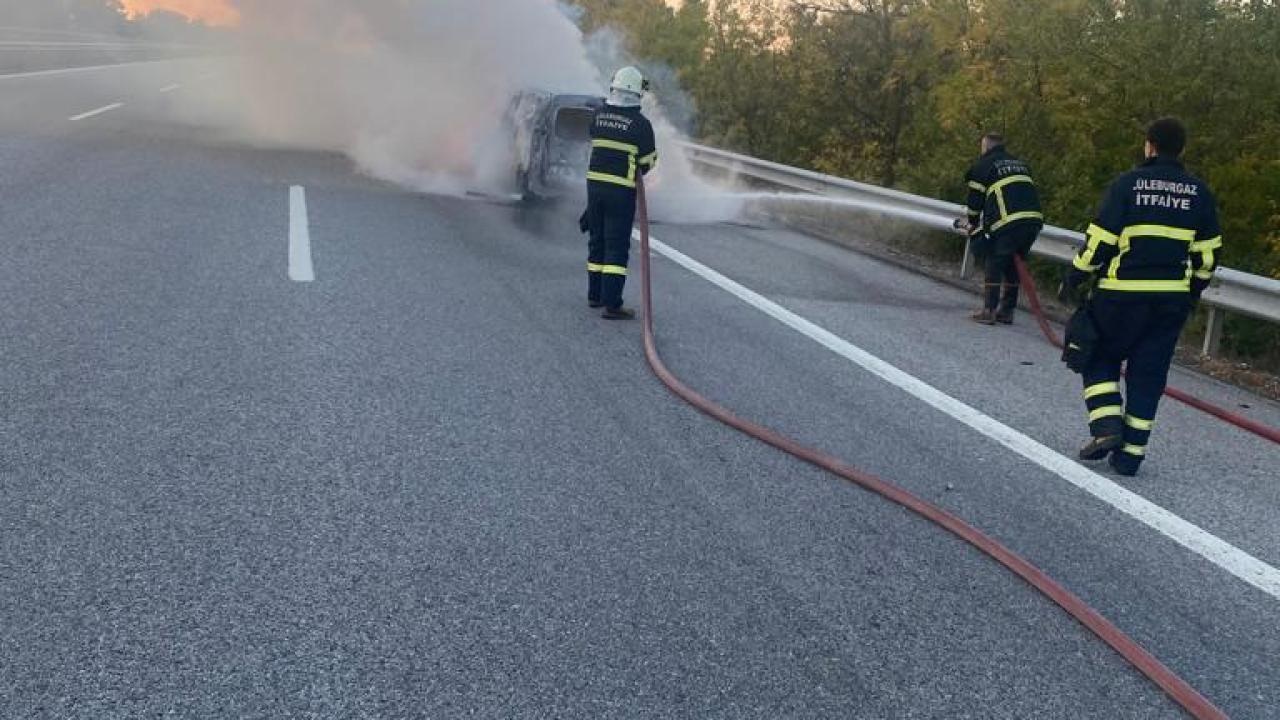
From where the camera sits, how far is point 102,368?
5465mm

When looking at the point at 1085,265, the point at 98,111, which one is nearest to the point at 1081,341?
the point at 1085,265

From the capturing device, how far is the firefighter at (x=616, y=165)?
7.90 m

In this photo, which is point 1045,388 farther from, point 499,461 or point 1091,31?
point 1091,31

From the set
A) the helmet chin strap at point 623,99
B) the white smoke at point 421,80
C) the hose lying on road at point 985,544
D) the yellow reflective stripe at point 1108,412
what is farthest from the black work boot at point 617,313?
the white smoke at point 421,80

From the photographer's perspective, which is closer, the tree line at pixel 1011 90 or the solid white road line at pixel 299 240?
the solid white road line at pixel 299 240

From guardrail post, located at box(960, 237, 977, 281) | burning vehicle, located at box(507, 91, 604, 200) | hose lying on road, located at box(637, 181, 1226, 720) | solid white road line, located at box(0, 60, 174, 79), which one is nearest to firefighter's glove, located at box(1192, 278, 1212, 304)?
hose lying on road, located at box(637, 181, 1226, 720)

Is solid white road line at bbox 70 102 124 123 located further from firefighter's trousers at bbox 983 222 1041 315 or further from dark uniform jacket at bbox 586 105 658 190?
firefighter's trousers at bbox 983 222 1041 315

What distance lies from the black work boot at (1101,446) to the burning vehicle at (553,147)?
8089 millimetres

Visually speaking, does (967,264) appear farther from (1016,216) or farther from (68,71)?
(68,71)

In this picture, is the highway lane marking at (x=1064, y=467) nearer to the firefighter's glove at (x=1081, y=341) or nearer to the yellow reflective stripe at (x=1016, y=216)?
the firefighter's glove at (x=1081, y=341)

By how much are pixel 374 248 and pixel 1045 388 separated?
560cm

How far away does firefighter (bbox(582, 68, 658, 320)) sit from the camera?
7902 millimetres

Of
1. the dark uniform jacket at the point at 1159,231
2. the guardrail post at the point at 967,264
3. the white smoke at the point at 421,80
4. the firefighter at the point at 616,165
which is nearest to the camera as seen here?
the dark uniform jacket at the point at 1159,231

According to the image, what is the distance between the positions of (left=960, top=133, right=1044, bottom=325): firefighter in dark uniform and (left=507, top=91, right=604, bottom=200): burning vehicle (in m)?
4.86
